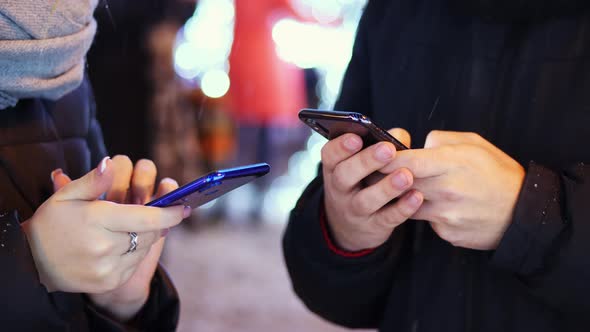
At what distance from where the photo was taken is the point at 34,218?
0.49 m

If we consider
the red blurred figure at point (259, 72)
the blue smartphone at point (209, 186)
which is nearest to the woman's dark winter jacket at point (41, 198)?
the blue smartphone at point (209, 186)

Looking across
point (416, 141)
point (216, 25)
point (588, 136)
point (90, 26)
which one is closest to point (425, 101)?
point (416, 141)

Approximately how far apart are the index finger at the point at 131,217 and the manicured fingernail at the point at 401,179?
21 cm

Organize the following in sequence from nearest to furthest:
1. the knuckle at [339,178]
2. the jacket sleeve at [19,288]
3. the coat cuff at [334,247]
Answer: the jacket sleeve at [19,288] → the knuckle at [339,178] → the coat cuff at [334,247]

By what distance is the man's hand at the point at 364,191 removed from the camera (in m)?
0.52

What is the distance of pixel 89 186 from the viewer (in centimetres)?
47

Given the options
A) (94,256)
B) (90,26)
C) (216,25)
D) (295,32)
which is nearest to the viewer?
(94,256)

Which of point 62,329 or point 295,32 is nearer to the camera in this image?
point 62,329

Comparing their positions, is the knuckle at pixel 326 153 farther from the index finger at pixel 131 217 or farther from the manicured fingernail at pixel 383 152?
the index finger at pixel 131 217

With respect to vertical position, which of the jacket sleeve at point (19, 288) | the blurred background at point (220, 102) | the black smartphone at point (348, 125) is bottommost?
the blurred background at point (220, 102)

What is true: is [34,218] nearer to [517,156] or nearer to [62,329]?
[62,329]

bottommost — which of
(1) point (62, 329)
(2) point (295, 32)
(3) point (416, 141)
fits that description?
(2) point (295, 32)

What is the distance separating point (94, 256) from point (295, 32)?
8.32 feet

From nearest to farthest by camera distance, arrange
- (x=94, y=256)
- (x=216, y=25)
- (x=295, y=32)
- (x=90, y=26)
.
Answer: (x=94, y=256) → (x=90, y=26) → (x=216, y=25) → (x=295, y=32)
